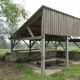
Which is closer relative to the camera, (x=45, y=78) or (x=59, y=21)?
(x=45, y=78)

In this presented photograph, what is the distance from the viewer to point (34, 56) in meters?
14.5

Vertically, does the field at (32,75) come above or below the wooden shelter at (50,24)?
below

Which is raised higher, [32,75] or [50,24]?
[50,24]

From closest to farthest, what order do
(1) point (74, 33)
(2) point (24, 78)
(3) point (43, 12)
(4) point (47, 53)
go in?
1. (2) point (24, 78)
2. (3) point (43, 12)
3. (1) point (74, 33)
4. (4) point (47, 53)

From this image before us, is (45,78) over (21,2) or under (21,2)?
under

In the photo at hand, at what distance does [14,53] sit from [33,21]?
17.9ft

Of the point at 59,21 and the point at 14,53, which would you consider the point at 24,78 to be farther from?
the point at 14,53

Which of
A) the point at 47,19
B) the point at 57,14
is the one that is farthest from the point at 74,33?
the point at 47,19

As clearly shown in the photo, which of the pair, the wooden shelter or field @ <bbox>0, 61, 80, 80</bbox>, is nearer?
field @ <bbox>0, 61, 80, 80</bbox>

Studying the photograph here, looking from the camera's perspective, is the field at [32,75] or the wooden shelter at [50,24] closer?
the field at [32,75]

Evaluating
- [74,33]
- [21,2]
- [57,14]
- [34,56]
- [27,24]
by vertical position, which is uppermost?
[21,2]

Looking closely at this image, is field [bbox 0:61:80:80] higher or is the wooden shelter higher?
the wooden shelter

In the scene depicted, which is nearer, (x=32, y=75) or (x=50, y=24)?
(x=32, y=75)

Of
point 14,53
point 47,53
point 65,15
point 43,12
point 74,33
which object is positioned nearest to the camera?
point 43,12
